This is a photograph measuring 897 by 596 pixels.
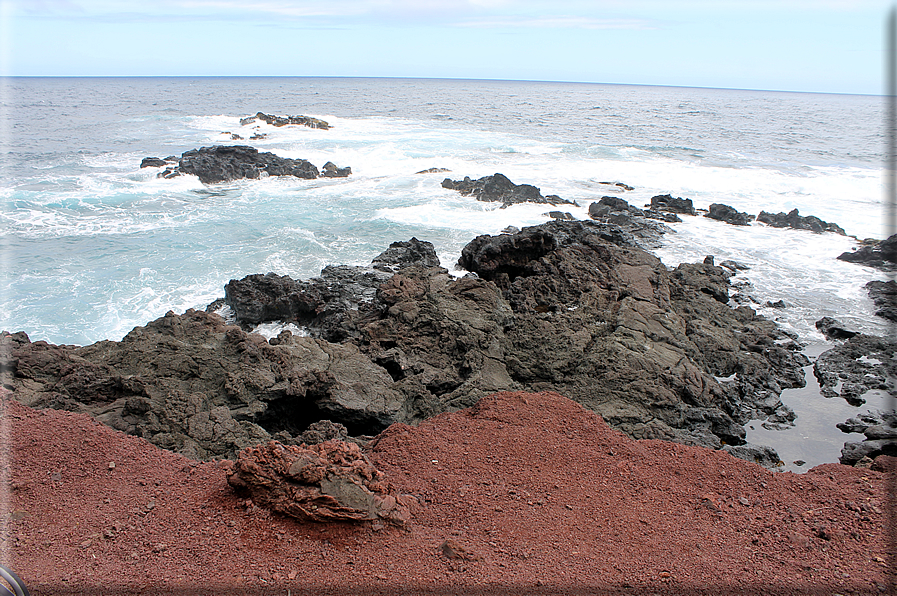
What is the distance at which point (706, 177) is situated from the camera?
3222cm

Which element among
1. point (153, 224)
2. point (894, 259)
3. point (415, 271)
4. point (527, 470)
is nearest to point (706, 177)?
point (894, 259)

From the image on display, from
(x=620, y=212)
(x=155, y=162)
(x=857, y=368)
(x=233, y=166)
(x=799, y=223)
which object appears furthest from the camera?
(x=155, y=162)

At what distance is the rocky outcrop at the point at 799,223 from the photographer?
21.6 meters

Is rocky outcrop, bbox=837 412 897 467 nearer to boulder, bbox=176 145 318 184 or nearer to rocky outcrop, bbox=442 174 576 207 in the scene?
rocky outcrop, bbox=442 174 576 207

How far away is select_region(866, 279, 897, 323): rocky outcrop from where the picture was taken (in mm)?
14109

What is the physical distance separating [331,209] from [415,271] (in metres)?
12.4

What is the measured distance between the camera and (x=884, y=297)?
15047mm

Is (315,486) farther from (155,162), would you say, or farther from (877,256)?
(155,162)

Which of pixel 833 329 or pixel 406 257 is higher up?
pixel 406 257

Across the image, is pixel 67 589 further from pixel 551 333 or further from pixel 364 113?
pixel 364 113

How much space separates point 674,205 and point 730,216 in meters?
2.36

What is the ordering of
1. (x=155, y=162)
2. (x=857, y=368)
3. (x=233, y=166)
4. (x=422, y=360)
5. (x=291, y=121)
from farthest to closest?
(x=291, y=121) < (x=155, y=162) < (x=233, y=166) < (x=857, y=368) < (x=422, y=360)

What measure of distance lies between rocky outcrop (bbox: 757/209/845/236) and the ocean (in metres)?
0.57

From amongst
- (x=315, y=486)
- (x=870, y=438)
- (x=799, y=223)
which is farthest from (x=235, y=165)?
(x=870, y=438)
